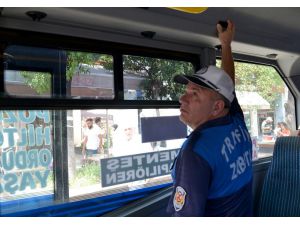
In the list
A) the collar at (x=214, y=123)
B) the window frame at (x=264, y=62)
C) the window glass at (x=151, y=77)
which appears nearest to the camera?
the collar at (x=214, y=123)

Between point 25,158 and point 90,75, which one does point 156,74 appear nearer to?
point 90,75

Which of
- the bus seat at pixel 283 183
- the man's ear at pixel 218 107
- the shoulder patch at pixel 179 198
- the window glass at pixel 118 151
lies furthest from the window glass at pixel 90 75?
the bus seat at pixel 283 183

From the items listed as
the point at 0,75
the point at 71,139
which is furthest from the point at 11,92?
the point at 71,139

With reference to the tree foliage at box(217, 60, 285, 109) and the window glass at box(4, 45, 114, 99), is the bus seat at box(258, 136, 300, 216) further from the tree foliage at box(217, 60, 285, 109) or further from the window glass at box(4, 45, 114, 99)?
the window glass at box(4, 45, 114, 99)

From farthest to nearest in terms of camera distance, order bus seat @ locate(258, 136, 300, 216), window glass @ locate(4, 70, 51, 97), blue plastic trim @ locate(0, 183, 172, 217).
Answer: bus seat @ locate(258, 136, 300, 216)
blue plastic trim @ locate(0, 183, 172, 217)
window glass @ locate(4, 70, 51, 97)

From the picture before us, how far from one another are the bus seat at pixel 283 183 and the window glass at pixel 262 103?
73 cm

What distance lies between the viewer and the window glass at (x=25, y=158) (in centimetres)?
194

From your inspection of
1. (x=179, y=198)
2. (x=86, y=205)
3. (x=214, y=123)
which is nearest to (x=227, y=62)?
(x=214, y=123)

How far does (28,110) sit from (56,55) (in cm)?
36

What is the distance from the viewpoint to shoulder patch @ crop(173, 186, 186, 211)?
1449 mm

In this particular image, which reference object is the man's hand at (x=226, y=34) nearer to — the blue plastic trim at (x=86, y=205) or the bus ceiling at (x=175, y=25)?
the bus ceiling at (x=175, y=25)

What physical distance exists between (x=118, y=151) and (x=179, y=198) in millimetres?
984

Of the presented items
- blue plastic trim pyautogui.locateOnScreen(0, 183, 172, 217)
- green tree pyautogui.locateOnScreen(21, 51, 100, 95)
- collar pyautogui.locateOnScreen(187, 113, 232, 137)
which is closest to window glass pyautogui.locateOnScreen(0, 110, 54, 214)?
blue plastic trim pyautogui.locateOnScreen(0, 183, 172, 217)

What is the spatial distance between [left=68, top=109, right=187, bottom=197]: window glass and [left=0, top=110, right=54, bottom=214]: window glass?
0.16 metres
